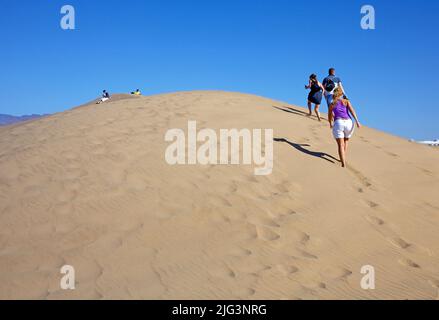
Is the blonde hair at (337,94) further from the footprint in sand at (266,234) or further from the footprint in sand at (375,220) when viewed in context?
the footprint in sand at (266,234)

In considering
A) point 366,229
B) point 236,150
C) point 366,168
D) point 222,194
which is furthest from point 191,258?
point 366,168

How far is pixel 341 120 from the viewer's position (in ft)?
22.6

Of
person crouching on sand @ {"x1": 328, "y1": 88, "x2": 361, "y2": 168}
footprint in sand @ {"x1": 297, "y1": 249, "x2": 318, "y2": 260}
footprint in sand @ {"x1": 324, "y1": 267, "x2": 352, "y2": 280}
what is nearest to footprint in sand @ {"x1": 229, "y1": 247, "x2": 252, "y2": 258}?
A: footprint in sand @ {"x1": 297, "y1": 249, "x2": 318, "y2": 260}

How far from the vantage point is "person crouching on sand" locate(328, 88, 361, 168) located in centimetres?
681

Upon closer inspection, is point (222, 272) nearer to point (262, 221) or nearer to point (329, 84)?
point (262, 221)

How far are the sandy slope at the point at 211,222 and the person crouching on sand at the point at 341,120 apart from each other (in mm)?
401

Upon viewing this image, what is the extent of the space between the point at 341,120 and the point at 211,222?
11.2 ft

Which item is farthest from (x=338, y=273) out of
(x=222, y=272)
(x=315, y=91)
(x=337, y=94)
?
(x=315, y=91)

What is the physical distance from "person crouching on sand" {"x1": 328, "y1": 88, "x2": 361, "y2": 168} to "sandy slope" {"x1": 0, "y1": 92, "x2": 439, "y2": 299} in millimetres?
401

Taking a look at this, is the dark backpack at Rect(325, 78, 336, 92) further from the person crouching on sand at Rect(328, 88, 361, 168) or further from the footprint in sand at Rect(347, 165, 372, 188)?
the footprint in sand at Rect(347, 165, 372, 188)

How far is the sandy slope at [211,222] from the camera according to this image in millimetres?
3742

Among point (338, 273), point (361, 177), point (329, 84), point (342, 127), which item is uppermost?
point (329, 84)

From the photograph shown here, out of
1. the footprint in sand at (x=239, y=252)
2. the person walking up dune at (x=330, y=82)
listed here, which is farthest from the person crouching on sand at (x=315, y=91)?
the footprint in sand at (x=239, y=252)

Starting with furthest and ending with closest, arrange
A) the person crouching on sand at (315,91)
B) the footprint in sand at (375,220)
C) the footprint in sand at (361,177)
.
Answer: the person crouching on sand at (315,91) < the footprint in sand at (361,177) < the footprint in sand at (375,220)
